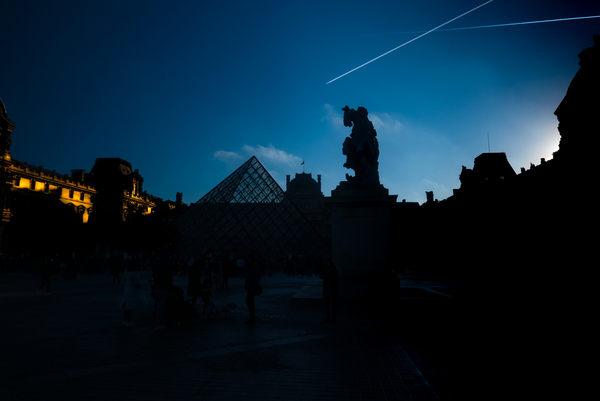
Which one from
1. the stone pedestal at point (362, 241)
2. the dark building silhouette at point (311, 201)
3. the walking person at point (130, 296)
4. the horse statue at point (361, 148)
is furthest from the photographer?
the dark building silhouette at point (311, 201)

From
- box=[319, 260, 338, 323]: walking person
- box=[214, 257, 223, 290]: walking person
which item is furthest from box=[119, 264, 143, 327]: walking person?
box=[214, 257, 223, 290]: walking person

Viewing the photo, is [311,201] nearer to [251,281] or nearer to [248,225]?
[248,225]

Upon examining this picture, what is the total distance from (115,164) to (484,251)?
79218mm

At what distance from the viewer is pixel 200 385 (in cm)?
344

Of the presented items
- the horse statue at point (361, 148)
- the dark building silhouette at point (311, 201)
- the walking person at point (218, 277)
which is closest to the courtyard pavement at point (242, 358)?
the horse statue at point (361, 148)

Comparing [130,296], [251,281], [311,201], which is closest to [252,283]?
[251,281]

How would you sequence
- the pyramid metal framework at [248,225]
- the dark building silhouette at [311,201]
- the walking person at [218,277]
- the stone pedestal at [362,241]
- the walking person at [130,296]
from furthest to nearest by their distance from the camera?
the dark building silhouette at [311,201] < the pyramid metal framework at [248,225] < the walking person at [218,277] < the stone pedestal at [362,241] < the walking person at [130,296]

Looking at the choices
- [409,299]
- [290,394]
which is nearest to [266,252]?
[409,299]

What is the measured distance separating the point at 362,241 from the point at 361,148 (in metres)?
2.09

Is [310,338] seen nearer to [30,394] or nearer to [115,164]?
[30,394]

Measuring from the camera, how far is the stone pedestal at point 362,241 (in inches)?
301

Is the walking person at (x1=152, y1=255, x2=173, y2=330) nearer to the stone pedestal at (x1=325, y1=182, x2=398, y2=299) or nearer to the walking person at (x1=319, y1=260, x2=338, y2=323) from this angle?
the walking person at (x1=319, y1=260, x2=338, y2=323)

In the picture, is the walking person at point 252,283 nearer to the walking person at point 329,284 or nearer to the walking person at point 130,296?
the walking person at point 329,284

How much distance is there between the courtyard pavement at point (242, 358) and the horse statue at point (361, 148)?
9.27 feet
